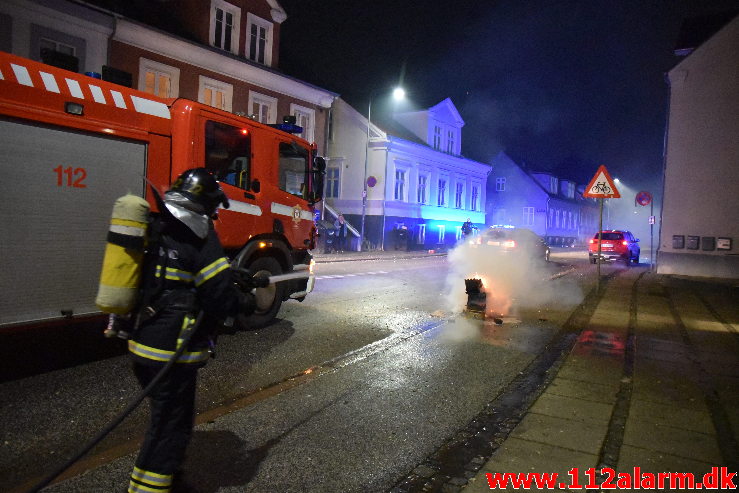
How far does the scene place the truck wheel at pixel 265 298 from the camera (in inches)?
283

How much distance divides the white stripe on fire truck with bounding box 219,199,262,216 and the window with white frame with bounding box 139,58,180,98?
14.6 m

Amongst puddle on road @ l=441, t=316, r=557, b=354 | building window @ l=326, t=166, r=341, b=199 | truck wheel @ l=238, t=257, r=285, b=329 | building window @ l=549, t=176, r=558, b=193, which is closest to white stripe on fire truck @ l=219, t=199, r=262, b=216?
truck wheel @ l=238, t=257, r=285, b=329

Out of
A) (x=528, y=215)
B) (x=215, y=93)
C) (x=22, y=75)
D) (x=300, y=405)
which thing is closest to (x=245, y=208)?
(x=22, y=75)

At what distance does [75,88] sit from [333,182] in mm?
27813

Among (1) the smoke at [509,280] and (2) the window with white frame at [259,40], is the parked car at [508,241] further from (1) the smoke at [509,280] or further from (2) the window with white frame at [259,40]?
(2) the window with white frame at [259,40]

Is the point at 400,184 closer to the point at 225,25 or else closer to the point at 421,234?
the point at 421,234

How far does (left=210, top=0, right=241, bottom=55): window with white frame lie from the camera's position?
2123cm

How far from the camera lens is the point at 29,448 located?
11.7 ft

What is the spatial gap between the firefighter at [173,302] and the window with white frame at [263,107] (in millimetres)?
21338

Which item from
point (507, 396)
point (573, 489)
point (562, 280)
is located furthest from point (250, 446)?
point (562, 280)

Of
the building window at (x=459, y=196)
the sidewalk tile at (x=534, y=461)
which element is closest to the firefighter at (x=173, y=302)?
the sidewalk tile at (x=534, y=461)

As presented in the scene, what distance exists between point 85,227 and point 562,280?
14.7 meters

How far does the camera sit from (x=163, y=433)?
2.79 meters

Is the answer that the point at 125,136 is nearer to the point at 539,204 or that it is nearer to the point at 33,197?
the point at 33,197
